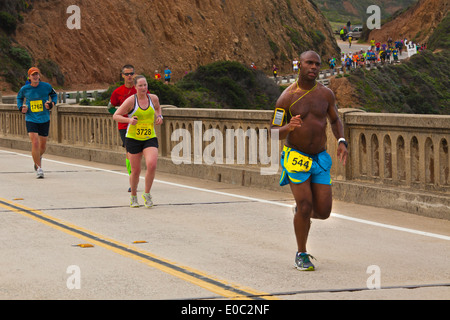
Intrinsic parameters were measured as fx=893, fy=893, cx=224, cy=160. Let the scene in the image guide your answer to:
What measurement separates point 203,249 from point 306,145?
1.63 m

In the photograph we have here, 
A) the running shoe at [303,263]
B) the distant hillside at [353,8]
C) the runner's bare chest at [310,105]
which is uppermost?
the distant hillside at [353,8]

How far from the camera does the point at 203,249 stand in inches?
346

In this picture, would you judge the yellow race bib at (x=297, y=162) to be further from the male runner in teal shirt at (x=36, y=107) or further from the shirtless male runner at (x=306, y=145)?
the male runner in teal shirt at (x=36, y=107)

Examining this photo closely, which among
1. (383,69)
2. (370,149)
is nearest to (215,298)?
(370,149)

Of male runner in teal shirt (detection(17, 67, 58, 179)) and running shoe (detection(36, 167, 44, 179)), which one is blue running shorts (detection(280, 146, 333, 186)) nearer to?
running shoe (detection(36, 167, 44, 179))

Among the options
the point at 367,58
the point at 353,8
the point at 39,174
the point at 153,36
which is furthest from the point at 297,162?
the point at 353,8

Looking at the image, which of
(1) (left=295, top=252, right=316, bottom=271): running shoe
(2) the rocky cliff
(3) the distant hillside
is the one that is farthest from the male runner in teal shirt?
(3) the distant hillside

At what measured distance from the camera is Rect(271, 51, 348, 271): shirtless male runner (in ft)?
25.6

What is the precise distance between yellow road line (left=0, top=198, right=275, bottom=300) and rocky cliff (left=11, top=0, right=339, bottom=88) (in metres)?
52.5

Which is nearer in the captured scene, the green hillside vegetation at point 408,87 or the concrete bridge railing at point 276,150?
the concrete bridge railing at point 276,150

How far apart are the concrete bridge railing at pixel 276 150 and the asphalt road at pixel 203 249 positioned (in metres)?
0.38

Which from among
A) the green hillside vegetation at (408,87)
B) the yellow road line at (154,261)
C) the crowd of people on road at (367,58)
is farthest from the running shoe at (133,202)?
the crowd of people on road at (367,58)

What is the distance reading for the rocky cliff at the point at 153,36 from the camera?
6356 cm

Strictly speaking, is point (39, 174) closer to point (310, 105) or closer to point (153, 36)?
point (310, 105)
